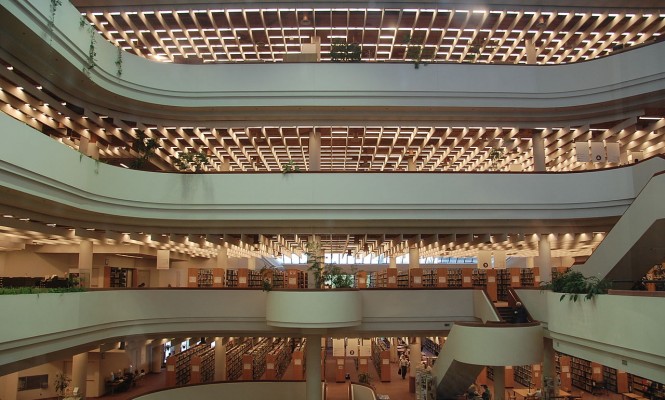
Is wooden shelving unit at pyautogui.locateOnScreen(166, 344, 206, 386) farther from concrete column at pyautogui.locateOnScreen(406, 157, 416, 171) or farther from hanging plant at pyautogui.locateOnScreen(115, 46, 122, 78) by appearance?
concrete column at pyautogui.locateOnScreen(406, 157, 416, 171)

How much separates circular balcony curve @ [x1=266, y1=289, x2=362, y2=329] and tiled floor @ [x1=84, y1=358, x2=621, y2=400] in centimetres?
460

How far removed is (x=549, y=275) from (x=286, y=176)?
710cm

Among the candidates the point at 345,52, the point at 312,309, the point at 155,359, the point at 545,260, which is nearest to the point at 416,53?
the point at 345,52

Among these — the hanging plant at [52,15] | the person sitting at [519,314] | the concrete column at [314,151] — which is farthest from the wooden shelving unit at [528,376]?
the hanging plant at [52,15]

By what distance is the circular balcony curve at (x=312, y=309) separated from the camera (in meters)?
11.8

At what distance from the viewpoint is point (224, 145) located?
1582cm

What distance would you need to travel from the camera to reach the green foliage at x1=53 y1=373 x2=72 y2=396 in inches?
613

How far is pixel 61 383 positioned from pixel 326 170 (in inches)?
418

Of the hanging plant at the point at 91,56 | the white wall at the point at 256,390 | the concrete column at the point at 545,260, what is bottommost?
the white wall at the point at 256,390

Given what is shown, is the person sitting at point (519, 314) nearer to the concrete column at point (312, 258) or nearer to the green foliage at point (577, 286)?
the green foliage at point (577, 286)

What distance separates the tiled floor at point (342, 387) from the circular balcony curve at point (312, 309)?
15.1 feet

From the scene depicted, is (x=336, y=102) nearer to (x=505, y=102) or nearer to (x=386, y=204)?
(x=386, y=204)

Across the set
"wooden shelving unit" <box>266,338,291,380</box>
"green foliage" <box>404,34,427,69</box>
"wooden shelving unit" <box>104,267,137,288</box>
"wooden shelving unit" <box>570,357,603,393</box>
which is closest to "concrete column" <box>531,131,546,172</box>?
"green foliage" <box>404,34,427,69</box>

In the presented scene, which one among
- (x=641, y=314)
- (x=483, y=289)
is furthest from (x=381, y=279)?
(x=641, y=314)
